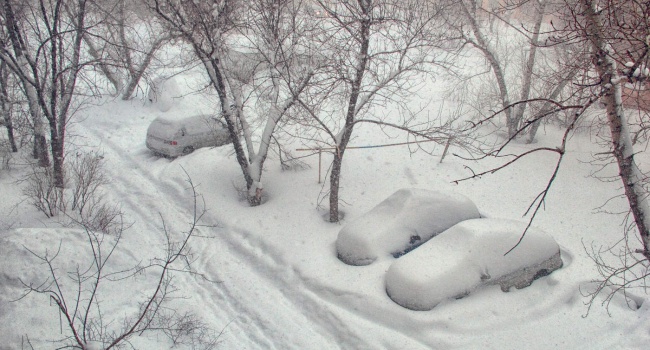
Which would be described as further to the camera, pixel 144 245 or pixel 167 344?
pixel 144 245

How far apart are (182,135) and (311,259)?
7.07 meters

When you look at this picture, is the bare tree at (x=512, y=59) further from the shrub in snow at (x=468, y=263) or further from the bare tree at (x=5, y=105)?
the bare tree at (x=5, y=105)

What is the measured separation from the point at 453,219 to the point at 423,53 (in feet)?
12.2

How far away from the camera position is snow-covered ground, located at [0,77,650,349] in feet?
29.0

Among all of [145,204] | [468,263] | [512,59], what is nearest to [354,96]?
[468,263]

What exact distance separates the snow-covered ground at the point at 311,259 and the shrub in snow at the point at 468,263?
0.24 metres

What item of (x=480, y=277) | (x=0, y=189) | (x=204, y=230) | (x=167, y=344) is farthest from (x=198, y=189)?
(x=480, y=277)

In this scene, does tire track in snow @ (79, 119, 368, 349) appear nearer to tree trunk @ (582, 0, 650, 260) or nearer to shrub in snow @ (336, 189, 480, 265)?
shrub in snow @ (336, 189, 480, 265)

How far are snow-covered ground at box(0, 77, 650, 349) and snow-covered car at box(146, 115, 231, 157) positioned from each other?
47 cm

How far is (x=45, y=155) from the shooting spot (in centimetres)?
1362

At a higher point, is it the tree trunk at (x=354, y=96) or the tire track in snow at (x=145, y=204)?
the tree trunk at (x=354, y=96)

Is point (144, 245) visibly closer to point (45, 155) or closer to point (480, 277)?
point (45, 155)

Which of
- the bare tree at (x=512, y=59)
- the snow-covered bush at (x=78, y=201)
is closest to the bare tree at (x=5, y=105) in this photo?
the snow-covered bush at (x=78, y=201)

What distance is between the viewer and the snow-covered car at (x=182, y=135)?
612 inches
